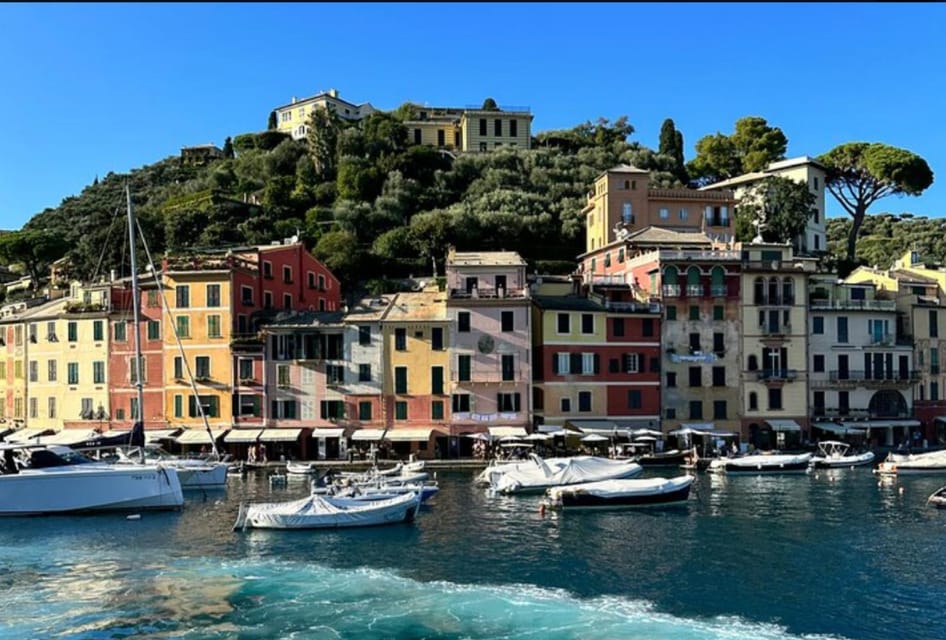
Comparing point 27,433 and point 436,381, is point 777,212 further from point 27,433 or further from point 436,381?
point 27,433

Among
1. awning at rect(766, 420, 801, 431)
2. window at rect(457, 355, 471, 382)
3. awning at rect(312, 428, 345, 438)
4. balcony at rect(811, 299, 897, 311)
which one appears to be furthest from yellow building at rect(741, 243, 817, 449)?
awning at rect(312, 428, 345, 438)

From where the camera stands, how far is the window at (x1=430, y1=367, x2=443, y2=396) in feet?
185

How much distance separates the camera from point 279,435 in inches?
2142

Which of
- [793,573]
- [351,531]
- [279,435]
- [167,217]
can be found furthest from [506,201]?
[793,573]

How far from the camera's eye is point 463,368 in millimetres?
56031

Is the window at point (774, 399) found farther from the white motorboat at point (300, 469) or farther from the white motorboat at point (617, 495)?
the white motorboat at point (300, 469)

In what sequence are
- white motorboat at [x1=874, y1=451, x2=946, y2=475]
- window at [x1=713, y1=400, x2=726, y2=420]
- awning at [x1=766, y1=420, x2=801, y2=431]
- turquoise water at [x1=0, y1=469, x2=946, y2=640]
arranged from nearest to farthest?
turquoise water at [x1=0, y1=469, x2=946, y2=640], white motorboat at [x1=874, y1=451, x2=946, y2=475], awning at [x1=766, y1=420, x2=801, y2=431], window at [x1=713, y1=400, x2=726, y2=420]

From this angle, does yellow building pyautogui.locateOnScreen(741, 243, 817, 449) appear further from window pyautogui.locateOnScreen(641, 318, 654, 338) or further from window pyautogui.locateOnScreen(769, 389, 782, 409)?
window pyautogui.locateOnScreen(641, 318, 654, 338)

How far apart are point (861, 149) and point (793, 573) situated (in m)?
75.2

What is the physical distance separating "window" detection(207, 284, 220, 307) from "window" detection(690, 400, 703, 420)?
106 feet

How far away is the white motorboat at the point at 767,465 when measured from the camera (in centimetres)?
5142

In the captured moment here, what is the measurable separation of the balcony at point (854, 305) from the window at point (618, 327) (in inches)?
591

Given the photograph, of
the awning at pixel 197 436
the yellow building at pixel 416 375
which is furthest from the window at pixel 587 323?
the awning at pixel 197 436

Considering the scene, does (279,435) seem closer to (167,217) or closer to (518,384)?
(518,384)
